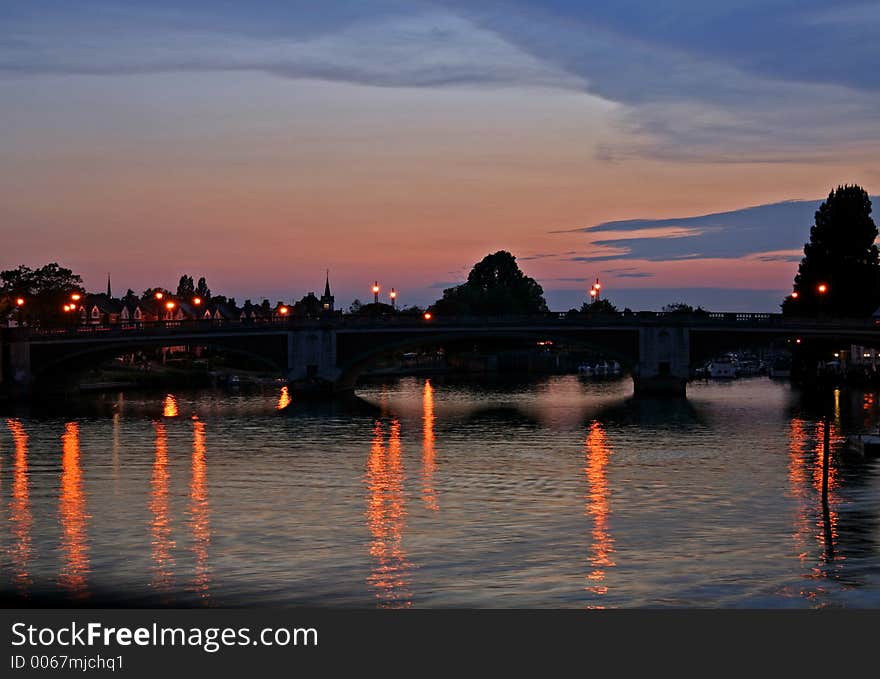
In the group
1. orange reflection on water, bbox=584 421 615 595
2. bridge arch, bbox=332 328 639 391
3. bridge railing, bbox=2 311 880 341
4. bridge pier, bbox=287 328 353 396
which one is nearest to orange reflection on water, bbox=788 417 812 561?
orange reflection on water, bbox=584 421 615 595

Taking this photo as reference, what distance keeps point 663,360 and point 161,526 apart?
93481mm

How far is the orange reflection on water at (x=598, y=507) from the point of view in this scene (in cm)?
4081

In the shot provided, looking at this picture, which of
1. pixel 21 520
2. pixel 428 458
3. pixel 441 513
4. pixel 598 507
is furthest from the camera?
pixel 428 458

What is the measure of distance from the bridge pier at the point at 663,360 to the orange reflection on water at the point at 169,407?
161 feet

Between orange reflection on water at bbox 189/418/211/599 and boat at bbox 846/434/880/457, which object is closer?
orange reflection on water at bbox 189/418/211/599

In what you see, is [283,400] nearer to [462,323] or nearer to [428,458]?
[462,323]

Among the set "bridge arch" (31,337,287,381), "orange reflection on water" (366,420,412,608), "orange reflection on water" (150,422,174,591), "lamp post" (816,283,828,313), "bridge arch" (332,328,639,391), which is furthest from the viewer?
"lamp post" (816,283,828,313)

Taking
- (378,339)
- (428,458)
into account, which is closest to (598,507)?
(428,458)

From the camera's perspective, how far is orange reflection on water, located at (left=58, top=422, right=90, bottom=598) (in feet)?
134

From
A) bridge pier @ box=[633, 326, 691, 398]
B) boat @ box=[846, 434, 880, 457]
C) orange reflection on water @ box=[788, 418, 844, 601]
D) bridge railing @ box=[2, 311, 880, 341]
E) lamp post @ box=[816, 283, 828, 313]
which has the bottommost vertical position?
orange reflection on water @ box=[788, 418, 844, 601]

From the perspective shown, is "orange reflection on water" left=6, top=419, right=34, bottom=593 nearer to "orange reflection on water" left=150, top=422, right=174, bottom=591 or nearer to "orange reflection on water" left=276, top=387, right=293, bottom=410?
"orange reflection on water" left=150, top=422, right=174, bottom=591

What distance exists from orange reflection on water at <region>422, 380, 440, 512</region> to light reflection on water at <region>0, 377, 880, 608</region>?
34 centimetres

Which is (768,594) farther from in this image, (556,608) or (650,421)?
(650,421)

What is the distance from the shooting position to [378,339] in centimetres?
14200
